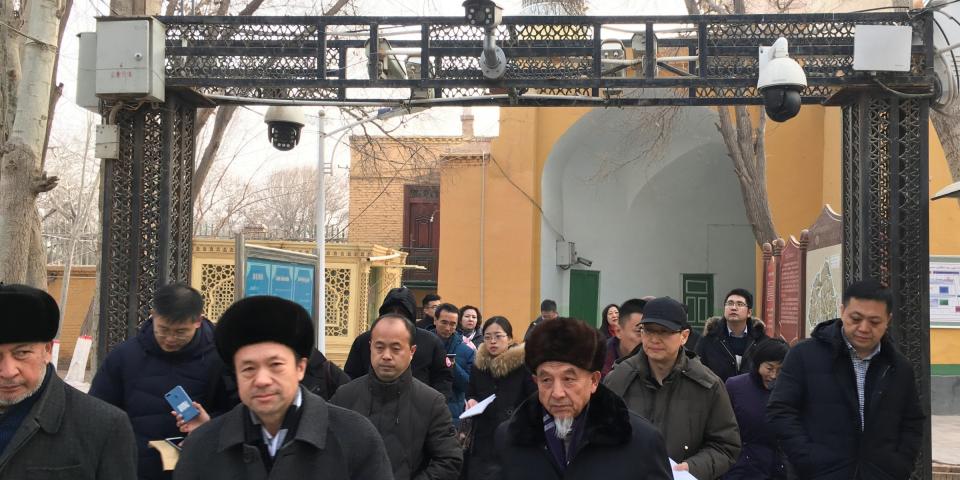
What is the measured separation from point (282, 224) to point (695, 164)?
38.4 metres

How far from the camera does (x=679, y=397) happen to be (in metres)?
5.41

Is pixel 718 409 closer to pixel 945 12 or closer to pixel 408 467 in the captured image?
pixel 408 467

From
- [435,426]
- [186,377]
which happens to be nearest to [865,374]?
[435,426]

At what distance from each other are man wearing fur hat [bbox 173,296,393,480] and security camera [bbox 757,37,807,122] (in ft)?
19.5

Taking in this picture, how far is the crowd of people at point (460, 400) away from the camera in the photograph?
3150 millimetres

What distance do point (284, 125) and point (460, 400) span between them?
3.35 meters

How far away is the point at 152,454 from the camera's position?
218 inches

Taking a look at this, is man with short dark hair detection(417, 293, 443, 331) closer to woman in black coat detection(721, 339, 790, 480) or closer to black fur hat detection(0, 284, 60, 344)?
woman in black coat detection(721, 339, 790, 480)

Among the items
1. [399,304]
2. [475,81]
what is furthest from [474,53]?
[399,304]

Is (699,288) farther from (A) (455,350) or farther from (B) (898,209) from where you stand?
(B) (898,209)

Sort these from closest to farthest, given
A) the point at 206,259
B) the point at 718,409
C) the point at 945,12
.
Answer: the point at 718,409 < the point at 945,12 < the point at 206,259

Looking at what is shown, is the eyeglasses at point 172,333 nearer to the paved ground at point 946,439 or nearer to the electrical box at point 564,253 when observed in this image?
the paved ground at point 946,439

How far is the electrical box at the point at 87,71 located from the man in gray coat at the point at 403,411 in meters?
4.37

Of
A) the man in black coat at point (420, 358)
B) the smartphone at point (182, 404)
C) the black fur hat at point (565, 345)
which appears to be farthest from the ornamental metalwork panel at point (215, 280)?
the black fur hat at point (565, 345)
